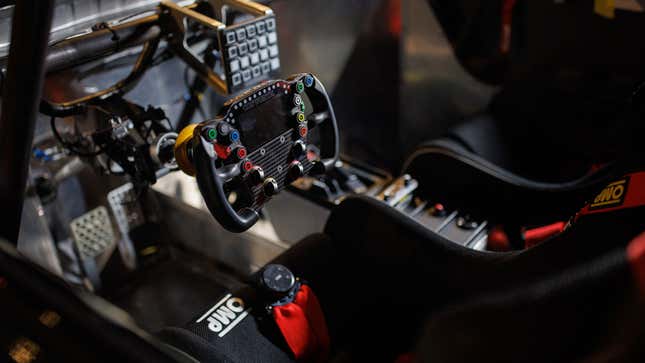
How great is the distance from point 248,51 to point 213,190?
0.53 m

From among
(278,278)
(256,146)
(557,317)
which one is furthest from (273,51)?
(557,317)

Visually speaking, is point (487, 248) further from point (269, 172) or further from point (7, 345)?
point (7, 345)

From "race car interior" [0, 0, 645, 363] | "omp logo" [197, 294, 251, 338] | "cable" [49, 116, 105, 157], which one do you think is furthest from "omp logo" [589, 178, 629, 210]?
"cable" [49, 116, 105, 157]

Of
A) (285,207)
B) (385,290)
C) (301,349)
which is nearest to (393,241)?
(385,290)

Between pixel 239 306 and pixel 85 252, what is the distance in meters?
0.83

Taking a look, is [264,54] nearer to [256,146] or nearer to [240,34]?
[240,34]

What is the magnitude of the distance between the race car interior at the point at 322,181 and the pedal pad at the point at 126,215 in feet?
0.04

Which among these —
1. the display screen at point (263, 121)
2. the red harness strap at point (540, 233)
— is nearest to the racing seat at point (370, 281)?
the display screen at point (263, 121)

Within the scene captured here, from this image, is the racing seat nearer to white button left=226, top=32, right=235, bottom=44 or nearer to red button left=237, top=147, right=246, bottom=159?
red button left=237, top=147, right=246, bottom=159

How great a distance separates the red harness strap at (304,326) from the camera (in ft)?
3.78

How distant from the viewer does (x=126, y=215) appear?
1.87 metres

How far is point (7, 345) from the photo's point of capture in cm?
64

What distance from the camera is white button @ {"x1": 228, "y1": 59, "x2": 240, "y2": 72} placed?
1.41m

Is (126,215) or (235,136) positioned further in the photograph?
(126,215)
